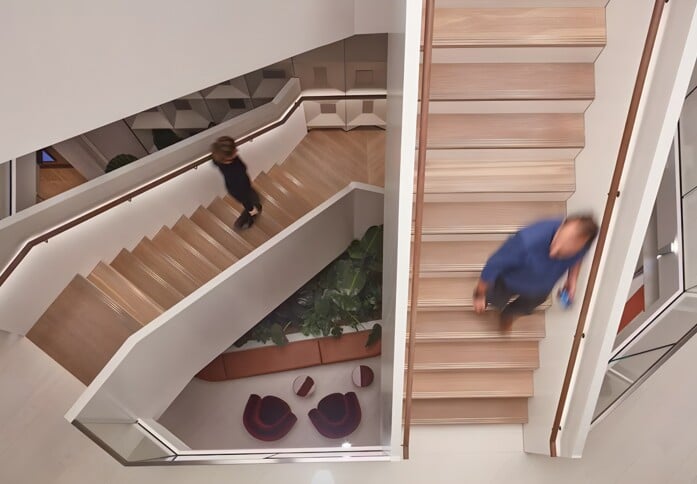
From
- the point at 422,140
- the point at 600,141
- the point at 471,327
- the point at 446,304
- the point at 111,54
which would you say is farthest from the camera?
the point at 471,327

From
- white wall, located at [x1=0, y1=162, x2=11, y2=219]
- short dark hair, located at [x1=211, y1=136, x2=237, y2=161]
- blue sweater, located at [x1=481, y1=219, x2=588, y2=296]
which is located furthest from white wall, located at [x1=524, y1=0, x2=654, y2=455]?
white wall, located at [x1=0, y1=162, x2=11, y2=219]

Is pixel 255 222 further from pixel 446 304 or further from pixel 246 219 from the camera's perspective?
pixel 446 304

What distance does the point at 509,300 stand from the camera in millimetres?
3393

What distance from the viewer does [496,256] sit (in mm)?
3035

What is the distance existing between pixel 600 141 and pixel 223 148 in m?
3.28

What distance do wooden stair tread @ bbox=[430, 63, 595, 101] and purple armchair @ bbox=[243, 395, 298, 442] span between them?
4.46 metres

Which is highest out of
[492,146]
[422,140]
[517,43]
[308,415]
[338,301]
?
[517,43]

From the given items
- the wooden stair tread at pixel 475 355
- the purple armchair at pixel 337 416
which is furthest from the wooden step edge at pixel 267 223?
the wooden stair tread at pixel 475 355

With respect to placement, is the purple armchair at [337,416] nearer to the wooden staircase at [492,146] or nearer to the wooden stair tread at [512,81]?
the wooden staircase at [492,146]

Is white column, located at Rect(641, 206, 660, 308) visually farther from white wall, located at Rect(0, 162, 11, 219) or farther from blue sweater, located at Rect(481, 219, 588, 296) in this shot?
white wall, located at Rect(0, 162, 11, 219)

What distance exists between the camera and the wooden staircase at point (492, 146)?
3.16 meters

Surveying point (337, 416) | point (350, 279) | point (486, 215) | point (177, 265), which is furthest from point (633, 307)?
point (177, 265)

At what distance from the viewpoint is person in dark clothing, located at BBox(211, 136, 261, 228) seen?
496 cm

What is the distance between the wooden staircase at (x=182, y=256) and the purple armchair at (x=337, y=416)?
6.92 ft
